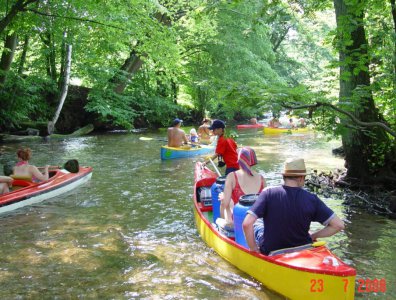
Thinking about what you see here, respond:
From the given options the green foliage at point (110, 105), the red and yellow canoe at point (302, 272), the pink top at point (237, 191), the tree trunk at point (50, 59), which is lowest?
the red and yellow canoe at point (302, 272)

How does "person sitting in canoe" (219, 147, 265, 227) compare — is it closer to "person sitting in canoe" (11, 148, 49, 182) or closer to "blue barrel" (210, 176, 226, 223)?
"blue barrel" (210, 176, 226, 223)

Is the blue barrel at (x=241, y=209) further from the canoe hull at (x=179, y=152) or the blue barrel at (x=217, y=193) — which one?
the canoe hull at (x=179, y=152)

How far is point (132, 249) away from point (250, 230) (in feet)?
8.02

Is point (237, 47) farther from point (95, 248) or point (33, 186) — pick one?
point (95, 248)

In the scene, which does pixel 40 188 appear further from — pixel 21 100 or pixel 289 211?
pixel 21 100

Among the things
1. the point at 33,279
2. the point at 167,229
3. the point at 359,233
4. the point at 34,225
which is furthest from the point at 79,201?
the point at 359,233

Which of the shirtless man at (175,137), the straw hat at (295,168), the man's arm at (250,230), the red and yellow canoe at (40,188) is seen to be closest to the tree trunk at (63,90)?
the shirtless man at (175,137)

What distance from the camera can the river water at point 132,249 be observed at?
15.5 feet

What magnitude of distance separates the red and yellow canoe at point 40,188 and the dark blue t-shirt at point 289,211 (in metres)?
5.38

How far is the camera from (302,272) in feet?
12.8

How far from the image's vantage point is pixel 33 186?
859cm

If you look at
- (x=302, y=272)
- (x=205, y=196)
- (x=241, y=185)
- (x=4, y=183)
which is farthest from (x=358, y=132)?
(x=4, y=183)

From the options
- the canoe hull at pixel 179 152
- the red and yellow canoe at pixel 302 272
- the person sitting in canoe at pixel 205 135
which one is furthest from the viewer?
the person sitting in canoe at pixel 205 135

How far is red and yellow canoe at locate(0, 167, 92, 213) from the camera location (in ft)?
25.5
